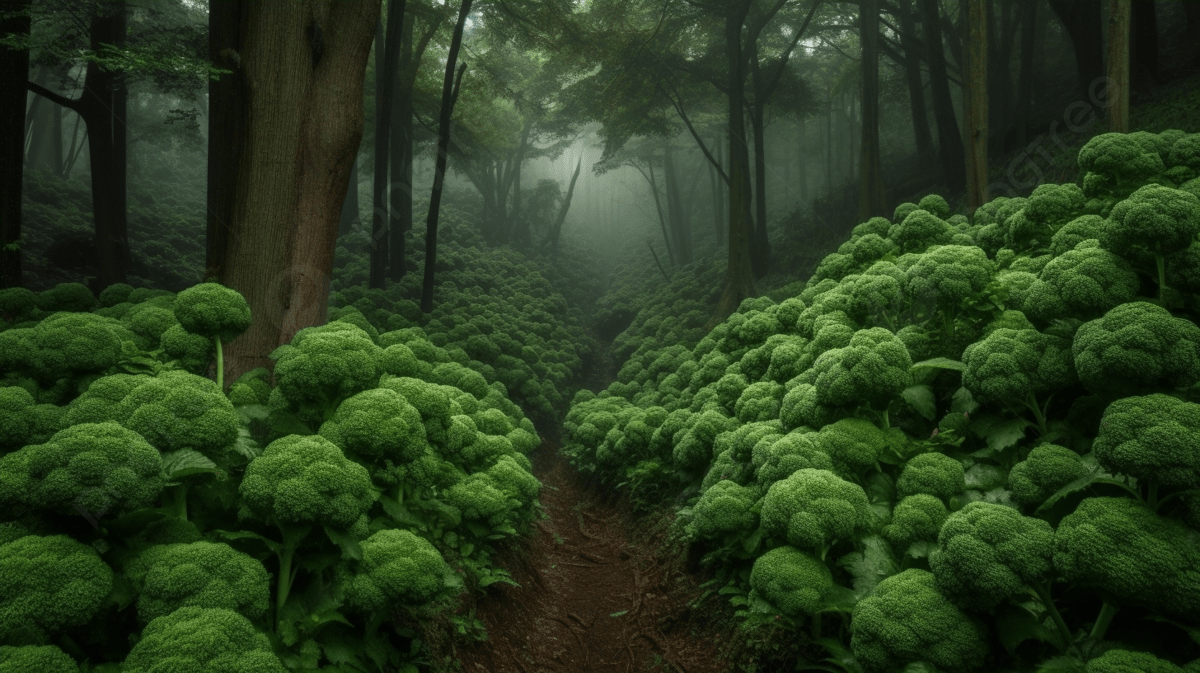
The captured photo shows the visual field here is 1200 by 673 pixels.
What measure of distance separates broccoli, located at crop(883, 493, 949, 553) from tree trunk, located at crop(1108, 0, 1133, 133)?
6405 millimetres

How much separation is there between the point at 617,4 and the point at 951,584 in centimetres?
1789

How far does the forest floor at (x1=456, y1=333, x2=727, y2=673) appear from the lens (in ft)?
15.3

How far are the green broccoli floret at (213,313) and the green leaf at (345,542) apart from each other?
148 cm

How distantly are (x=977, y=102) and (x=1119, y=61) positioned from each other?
2485 millimetres

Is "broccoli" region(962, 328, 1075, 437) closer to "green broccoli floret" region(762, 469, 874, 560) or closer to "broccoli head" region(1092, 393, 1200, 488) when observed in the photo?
"broccoli head" region(1092, 393, 1200, 488)

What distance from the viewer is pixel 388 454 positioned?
365cm

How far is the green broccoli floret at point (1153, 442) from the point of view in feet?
8.13

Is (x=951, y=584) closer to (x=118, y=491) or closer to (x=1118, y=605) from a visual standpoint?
(x=1118, y=605)

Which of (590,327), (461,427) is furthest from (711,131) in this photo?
(461,427)

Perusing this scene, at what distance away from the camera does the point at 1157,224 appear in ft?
10.5

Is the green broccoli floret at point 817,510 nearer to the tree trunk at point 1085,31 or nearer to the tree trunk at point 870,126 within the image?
the tree trunk at point 870,126

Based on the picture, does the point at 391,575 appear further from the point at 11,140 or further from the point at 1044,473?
the point at 11,140

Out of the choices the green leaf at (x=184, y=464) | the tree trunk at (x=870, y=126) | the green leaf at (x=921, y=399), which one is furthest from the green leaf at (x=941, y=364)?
the tree trunk at (x=870, y=126)

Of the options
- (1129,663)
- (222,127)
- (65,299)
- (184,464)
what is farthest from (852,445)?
(222,127)
